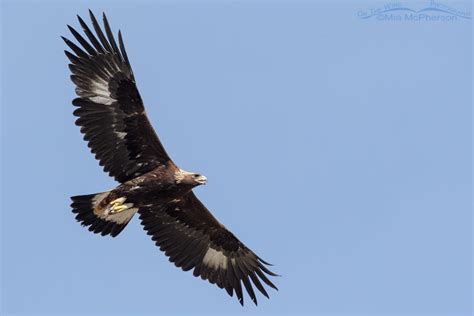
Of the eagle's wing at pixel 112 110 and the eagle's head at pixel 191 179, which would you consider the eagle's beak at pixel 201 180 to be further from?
the eagle's wing at pixel 112 110

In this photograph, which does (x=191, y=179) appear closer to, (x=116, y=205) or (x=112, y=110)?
(x=116, y=205)

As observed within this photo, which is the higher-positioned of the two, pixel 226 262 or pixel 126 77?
pixel 126 77

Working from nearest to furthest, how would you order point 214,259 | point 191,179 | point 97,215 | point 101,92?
point 191,179 < point 101,92 < point 97,215 < point 214,259

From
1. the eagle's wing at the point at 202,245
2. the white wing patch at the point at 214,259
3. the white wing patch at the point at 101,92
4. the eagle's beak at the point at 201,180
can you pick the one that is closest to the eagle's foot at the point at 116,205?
the eagle's wing at the point at 202,245

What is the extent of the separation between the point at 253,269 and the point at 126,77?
4.82m

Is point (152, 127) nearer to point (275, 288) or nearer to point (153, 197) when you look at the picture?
point (153, 197)

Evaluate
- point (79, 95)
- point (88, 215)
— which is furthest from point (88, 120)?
point (88, 215)

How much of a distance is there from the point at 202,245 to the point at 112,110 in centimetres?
358

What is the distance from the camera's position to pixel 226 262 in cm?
2089

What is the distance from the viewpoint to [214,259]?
68.4 feet

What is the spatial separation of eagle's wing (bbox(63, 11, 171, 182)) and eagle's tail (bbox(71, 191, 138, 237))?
0.64 meters

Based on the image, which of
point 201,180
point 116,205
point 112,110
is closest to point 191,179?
point 201,180

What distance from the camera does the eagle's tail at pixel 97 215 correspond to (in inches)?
768

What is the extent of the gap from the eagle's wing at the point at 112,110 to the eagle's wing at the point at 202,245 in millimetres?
1300
